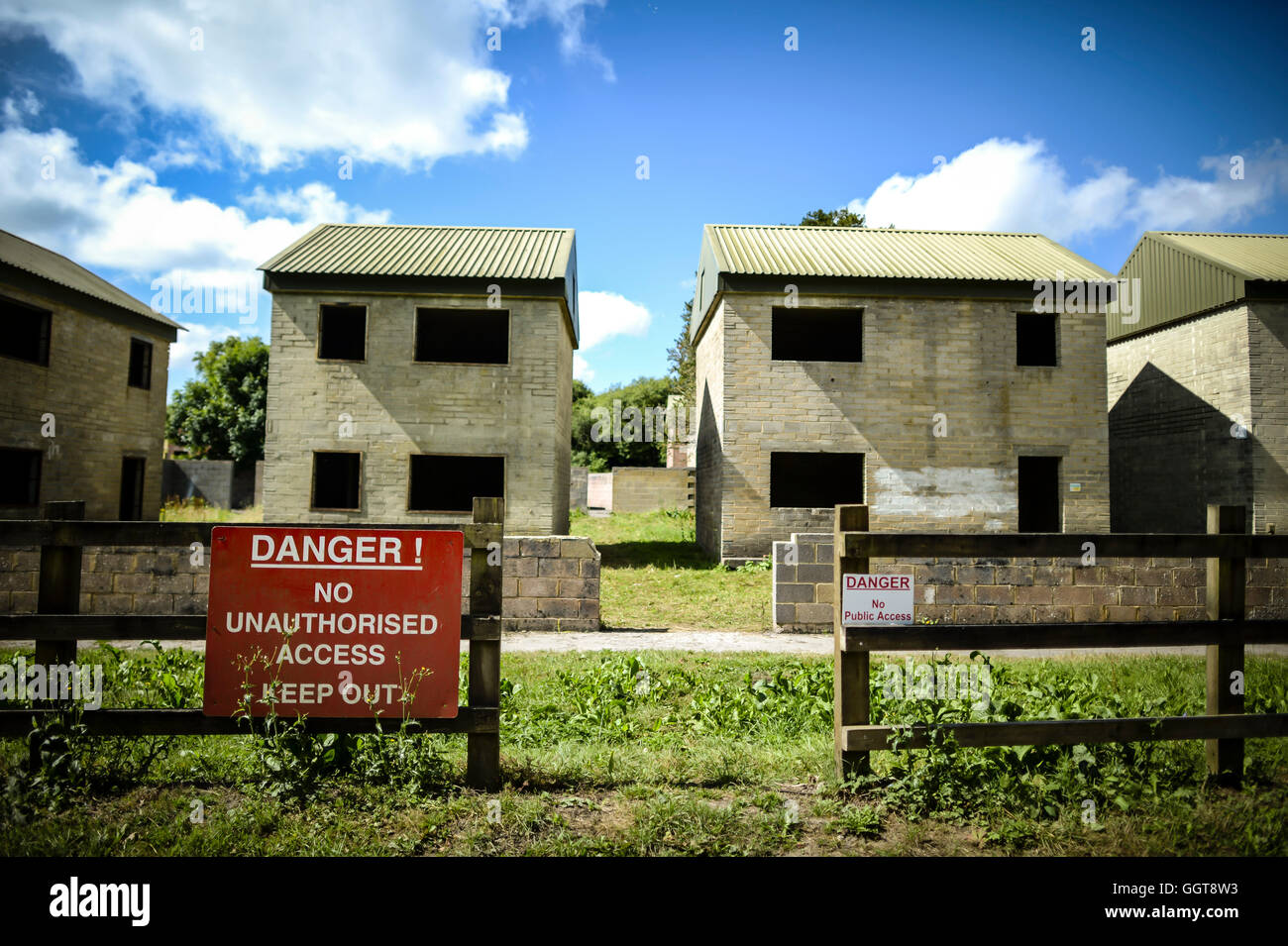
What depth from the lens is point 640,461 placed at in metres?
46.3

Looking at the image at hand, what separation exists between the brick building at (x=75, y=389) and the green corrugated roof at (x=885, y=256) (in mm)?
16962

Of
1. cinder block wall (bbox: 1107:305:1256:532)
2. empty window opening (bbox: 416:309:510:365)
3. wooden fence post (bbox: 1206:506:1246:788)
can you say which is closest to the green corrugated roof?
cinder block wall (bbox: 1107:305:1256:532)

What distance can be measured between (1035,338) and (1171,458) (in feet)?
16.0

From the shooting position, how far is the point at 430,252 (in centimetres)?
1659

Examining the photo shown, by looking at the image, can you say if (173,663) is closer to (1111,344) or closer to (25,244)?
(25,244)

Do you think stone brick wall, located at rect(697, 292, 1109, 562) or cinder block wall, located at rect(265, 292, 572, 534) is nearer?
cinder block wall, located at rect(265, 292, 572, 534)

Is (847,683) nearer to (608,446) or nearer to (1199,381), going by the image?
(1199,381)

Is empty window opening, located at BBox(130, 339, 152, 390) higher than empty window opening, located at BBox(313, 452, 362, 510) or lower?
higher

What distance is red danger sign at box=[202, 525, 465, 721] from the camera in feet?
11.2

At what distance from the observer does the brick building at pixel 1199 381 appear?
15.8 meters

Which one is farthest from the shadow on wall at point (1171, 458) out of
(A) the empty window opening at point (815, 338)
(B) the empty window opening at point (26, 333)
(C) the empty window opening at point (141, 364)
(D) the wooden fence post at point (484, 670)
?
(C) the empty window opening at point (141, 364)

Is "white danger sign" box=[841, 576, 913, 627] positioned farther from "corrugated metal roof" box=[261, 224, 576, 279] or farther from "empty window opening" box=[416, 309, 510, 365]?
"empty window opening" box=[416, 309, 510, 365]

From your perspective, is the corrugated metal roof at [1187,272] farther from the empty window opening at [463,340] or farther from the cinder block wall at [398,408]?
the empty window opening at [463,340]

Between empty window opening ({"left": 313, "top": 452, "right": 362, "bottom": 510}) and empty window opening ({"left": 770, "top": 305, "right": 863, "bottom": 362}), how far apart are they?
41.7 feet
